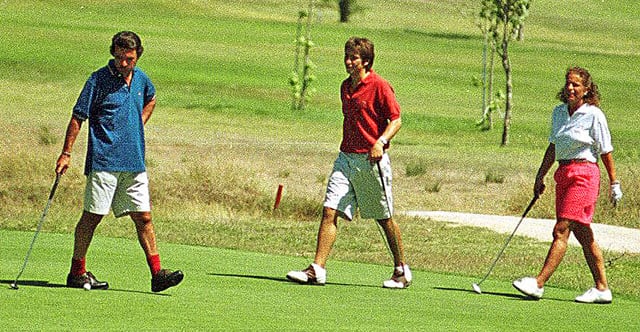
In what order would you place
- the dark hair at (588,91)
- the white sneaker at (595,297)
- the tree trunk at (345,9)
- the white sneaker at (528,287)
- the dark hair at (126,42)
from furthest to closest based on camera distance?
the tree trunk at (345,9) < the white sneaker at (595,297) < the dark hair at (588,91) < the white sneaker at (528,287) < the dark hair at (126,42)

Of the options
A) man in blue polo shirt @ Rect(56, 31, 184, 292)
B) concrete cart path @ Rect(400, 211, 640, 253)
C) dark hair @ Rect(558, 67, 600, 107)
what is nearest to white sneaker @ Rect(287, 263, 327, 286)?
man in blue polo shirt @ Rect(56, 31, 184, 292)

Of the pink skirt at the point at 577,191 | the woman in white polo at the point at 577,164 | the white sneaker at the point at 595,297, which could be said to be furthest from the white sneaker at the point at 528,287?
the pink skirt at the point at 577,191

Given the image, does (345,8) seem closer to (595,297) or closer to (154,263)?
(595,297)

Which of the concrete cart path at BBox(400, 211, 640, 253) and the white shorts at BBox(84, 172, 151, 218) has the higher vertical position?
the white shorts at BBox(84, 172, 151, 218)

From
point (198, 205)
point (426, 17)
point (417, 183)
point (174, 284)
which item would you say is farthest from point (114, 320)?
point (426, 17)

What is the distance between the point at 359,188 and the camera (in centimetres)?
1218

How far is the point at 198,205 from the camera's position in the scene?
75.2 ft

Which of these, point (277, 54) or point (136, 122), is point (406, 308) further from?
point (277, 54)

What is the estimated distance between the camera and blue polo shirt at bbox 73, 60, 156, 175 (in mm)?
10664

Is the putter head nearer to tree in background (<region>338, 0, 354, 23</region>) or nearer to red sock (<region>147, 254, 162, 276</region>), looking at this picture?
red sock (<region>147, 254, 162, 276</region>)

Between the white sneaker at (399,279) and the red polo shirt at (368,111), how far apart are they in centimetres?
98

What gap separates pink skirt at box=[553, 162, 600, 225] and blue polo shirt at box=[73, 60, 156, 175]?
3264 millimetres

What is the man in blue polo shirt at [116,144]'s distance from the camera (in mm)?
10617

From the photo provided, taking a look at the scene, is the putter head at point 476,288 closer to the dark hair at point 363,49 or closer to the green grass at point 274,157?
the green grass at point 274,157
